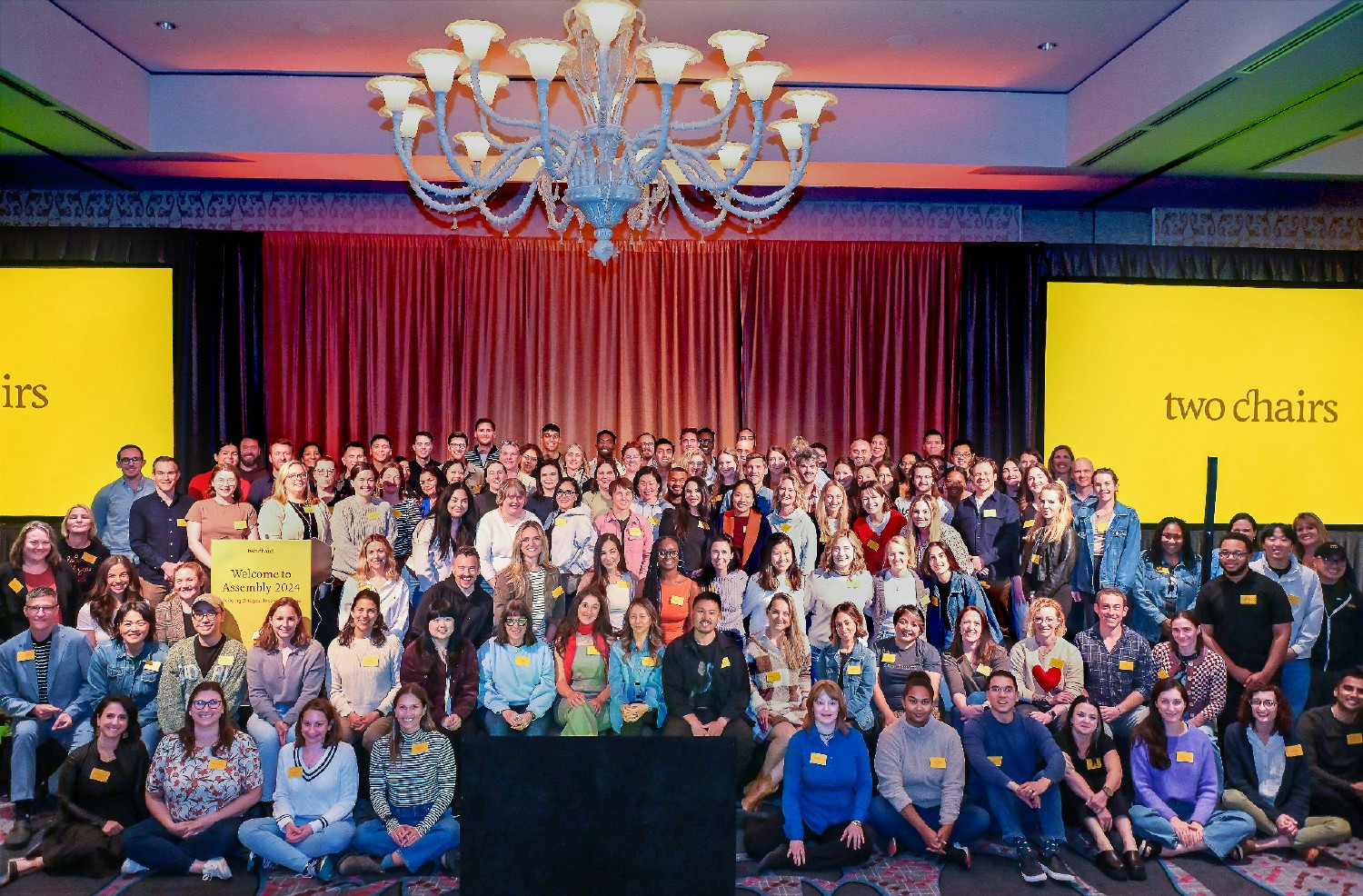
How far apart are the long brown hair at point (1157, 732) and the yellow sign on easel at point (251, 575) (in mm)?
4095

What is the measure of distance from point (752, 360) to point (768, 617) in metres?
3.96

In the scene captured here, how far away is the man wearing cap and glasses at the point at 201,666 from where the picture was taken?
518 cm

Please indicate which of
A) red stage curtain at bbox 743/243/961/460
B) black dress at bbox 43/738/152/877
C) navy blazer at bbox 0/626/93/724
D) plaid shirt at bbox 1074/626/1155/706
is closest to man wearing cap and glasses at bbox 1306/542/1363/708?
plaid shirt at bbox 1074/626/1155/706

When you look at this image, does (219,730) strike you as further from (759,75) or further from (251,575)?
(759,75)

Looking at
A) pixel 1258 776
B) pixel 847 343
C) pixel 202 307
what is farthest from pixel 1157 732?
pixel 202 307

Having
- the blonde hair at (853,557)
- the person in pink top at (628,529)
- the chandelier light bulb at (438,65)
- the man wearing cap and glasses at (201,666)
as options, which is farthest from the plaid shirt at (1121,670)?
the man wearing cap and glasses at (201,666)

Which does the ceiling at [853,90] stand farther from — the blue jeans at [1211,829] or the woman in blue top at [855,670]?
the blue jeans at [1211,829]

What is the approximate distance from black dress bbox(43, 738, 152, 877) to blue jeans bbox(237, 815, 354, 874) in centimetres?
52

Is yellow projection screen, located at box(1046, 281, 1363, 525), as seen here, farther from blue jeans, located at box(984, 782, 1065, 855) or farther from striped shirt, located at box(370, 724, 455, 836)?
striped shirt, located at box(370, 724, 455, 836)

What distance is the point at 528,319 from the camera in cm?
927

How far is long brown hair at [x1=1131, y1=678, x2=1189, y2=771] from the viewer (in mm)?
5086

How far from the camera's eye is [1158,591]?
6316mm

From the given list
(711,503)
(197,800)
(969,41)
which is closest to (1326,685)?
(711,503)

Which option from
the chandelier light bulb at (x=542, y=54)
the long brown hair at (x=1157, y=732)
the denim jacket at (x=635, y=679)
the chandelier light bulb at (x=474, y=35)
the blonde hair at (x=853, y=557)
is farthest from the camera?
the blonde hair at (x=853, y=557)
